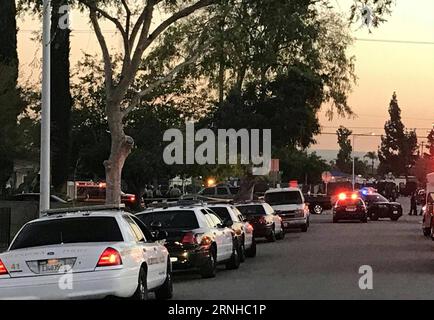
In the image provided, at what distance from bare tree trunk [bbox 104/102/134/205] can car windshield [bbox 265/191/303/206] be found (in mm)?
13274

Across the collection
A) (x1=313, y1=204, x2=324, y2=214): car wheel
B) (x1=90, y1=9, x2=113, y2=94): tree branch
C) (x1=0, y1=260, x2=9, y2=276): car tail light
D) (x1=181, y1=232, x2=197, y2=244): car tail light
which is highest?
(x1=90, y1=9, x2=113, y2=94): tree branch

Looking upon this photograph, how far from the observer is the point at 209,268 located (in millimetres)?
17594

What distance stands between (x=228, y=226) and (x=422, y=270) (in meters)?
4.56

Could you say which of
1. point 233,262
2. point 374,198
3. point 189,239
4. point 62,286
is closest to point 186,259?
point 189,239

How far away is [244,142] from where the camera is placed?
145ft

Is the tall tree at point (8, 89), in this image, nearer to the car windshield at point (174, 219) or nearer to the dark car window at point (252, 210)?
the dark car window at point (252, 210)

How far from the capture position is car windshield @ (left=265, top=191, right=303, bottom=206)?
123 ft

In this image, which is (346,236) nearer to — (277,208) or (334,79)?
(277,208)

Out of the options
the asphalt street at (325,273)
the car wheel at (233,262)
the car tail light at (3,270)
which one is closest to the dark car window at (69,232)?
the car tail light at (3,270)

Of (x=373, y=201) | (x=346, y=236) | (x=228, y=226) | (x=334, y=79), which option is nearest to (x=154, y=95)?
(x=334, y=79)

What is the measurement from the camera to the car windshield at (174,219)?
17952 mm

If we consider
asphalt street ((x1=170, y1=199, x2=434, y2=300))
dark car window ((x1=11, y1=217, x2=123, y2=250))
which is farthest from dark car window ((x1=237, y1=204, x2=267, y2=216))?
dark car window ((x1=11, y1=217, x2=123, y2=250))

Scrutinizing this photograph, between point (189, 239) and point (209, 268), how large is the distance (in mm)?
896

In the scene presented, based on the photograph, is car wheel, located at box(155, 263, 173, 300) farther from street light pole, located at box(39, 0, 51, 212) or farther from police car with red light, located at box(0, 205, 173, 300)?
street light pole, located at box(39, 0, 51, 212)
